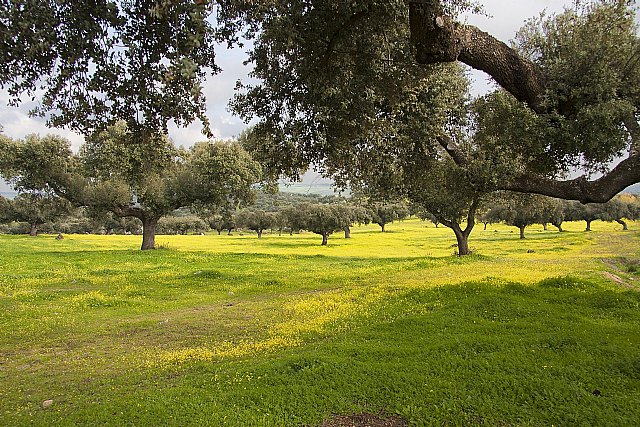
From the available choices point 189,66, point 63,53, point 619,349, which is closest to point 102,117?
point 63,53

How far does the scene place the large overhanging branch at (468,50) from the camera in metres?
7.22

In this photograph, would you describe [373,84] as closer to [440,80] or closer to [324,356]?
[440,80]

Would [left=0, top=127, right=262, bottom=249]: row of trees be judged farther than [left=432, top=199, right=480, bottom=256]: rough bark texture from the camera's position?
No

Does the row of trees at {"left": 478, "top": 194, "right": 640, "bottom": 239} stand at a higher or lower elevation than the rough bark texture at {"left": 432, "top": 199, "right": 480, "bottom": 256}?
higher

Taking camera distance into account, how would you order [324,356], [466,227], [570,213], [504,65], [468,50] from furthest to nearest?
[570,213], [466,227], [504,65], [468,50], [324,356]

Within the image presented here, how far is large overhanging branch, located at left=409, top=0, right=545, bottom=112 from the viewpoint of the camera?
7219 mm

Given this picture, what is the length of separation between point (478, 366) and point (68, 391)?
22.8 ft

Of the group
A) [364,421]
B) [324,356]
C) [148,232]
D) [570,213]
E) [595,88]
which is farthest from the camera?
[570,213]

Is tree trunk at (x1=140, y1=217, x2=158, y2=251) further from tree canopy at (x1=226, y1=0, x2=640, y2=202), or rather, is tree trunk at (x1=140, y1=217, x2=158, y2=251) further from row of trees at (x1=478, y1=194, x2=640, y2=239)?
row of trees at (x1=478, y1=194, x2=640, y2=239)

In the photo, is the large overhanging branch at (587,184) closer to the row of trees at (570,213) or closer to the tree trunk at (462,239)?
the tree trunk at (462,239)

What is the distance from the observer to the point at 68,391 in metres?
7.21

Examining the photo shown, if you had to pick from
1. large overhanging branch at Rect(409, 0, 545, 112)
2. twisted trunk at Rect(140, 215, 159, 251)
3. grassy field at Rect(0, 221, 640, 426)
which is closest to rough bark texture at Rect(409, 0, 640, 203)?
large overhanging branch at Rect(409, 0, 545, 112)

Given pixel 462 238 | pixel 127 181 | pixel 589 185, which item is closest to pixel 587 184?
pixel 589 185

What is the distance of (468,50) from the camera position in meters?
8.22
